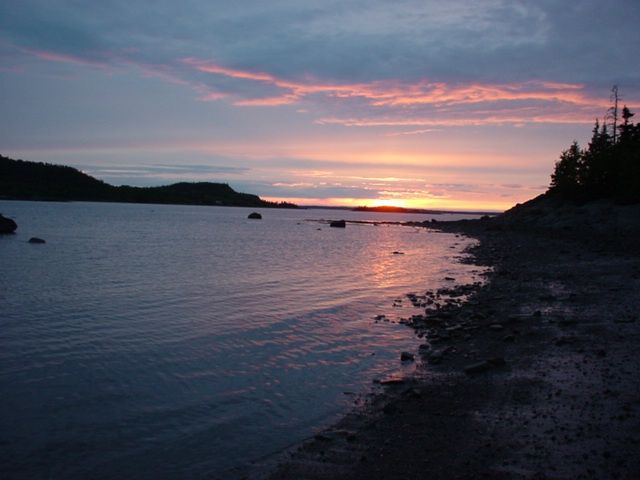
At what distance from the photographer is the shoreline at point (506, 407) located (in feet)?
26.2

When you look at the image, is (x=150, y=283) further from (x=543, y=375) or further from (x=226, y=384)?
(x=543, y=375)

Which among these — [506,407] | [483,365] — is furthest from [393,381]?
[506,407]

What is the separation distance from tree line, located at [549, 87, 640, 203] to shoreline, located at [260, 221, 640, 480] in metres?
54.1

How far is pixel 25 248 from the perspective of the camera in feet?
167

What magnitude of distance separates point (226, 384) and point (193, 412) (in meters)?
→ 1.91

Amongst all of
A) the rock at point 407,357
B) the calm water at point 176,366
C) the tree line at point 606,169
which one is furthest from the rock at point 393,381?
the tree line at point 606,169

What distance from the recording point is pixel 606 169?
76312 millimetres

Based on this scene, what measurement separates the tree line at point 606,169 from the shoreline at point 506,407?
5407 cm

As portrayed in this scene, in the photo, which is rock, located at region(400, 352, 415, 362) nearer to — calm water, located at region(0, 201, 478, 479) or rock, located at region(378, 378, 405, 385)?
calm water, located at region(0, 201, 478, 479)

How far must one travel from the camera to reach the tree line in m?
65.2

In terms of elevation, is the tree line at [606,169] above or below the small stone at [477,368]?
above

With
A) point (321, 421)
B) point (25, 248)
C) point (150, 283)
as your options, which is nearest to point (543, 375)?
point (321, 421)

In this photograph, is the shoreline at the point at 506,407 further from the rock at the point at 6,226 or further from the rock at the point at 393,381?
the rock at the point at 6,226

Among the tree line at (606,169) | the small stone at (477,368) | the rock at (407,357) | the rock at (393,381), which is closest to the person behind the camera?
the rock at (393,381)
